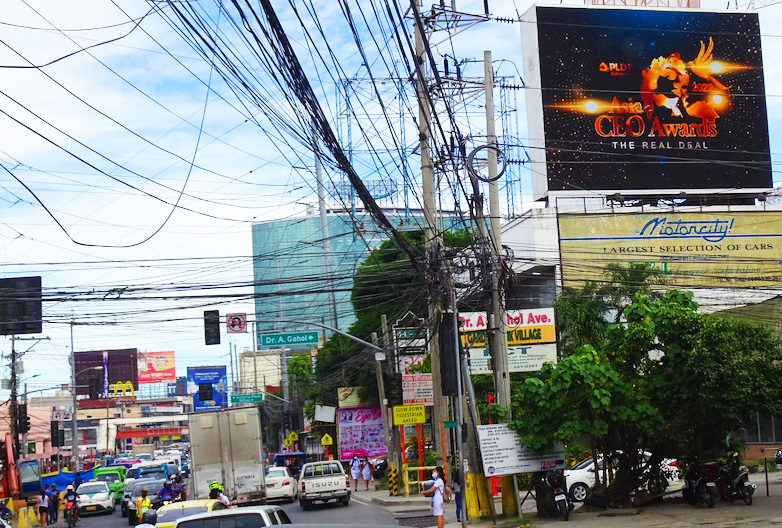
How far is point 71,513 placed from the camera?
35.2m

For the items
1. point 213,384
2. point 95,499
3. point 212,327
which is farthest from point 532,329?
point 213,384

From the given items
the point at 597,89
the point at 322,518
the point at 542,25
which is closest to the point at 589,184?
the point at 597,89

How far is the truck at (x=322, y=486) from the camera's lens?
3450cm

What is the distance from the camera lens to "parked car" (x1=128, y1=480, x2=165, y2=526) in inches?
1303

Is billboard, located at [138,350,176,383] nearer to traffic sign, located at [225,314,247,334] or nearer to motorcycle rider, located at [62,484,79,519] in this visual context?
motorcycle rider, located at [62,484,79,519]

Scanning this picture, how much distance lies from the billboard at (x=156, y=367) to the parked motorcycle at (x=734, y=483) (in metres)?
155

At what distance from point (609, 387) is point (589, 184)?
29.6 metres

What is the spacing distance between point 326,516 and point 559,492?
9.35 metres

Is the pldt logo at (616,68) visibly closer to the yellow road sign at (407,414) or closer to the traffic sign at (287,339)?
the traffic sign at (287,339)

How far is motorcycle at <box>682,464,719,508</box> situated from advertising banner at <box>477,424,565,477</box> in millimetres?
3047

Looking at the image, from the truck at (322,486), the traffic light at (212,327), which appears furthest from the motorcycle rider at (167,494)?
the traffic light at (212,327)

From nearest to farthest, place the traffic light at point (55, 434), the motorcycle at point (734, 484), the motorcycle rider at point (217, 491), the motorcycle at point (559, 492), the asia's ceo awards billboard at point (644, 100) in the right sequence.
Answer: the motorcycle at point (734, 484) < the motorcycle at point (559, 492) < the motorcycle rider at point (217, 491) < the asia's ceo awards billboard at point (644, 100) < the traffic light at point (55, 434)

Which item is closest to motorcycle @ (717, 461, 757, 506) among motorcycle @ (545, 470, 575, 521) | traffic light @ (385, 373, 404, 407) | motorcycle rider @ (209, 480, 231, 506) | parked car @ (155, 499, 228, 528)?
motorcycle @ (545, 470, 575, 521)

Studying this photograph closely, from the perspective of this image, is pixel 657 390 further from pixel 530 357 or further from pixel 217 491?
pixel 530 357
